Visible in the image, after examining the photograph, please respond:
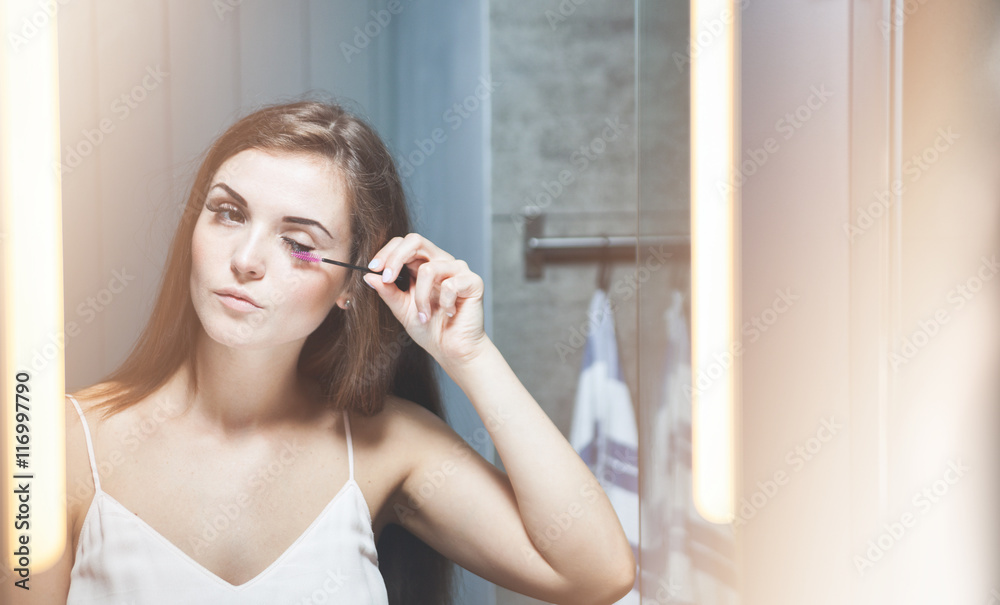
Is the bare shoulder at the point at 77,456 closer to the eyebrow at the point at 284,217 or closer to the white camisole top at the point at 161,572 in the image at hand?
the white camisole top at the point at 161,572

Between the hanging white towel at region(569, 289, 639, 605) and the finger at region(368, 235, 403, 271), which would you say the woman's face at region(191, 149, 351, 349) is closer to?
the finger at region(368, 235, 403, 271)

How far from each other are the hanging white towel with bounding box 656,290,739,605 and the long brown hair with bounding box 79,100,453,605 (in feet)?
0.79

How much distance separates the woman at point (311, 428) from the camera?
53 cm

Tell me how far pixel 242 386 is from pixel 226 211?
0.49 feet

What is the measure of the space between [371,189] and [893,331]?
0.56m

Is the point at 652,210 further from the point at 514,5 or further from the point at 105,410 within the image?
the point at 105,410

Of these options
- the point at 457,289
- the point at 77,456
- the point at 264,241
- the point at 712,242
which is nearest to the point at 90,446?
the point at 77,456

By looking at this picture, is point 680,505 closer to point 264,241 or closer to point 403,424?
→ point 403,424

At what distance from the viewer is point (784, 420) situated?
70cm

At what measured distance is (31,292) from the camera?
53 centimetres

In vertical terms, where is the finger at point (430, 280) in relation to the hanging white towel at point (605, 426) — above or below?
above

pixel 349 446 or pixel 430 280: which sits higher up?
pixel 430 280

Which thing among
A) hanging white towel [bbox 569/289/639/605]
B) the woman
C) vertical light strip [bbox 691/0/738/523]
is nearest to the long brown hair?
the woman

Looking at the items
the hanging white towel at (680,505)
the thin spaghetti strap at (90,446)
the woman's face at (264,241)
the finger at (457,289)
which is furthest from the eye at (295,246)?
the hanging white towel at (680,505)
